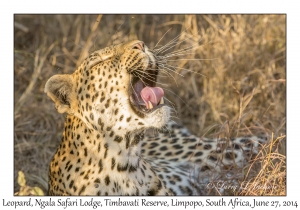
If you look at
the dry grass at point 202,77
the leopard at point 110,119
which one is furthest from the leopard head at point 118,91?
the dry grass at point 202,77

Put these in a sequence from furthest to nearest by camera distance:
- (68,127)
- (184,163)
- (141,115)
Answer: (184,163) → (68,127) → (141,115)

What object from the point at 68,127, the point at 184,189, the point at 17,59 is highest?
the point at 17,59

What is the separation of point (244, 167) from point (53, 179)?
4.49ft

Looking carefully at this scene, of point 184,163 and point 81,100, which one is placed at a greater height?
point 81,100

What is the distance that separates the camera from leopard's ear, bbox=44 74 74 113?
14.9 feet

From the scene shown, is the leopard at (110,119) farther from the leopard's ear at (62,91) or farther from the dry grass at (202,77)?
the dry grass at (202,77)

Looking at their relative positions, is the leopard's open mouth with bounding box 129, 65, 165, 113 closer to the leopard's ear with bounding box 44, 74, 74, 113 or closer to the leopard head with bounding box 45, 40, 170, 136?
the leopard head with bounding box 45, 40, 170, 136

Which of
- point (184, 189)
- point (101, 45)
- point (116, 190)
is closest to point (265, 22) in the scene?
point (101, 45)

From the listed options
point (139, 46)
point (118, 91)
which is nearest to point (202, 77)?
point (139, 46)

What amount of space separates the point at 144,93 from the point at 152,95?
0.17 feet

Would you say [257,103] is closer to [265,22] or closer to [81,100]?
[265,22]

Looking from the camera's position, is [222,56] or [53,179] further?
[222,56]

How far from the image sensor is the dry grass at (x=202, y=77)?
646 cm
